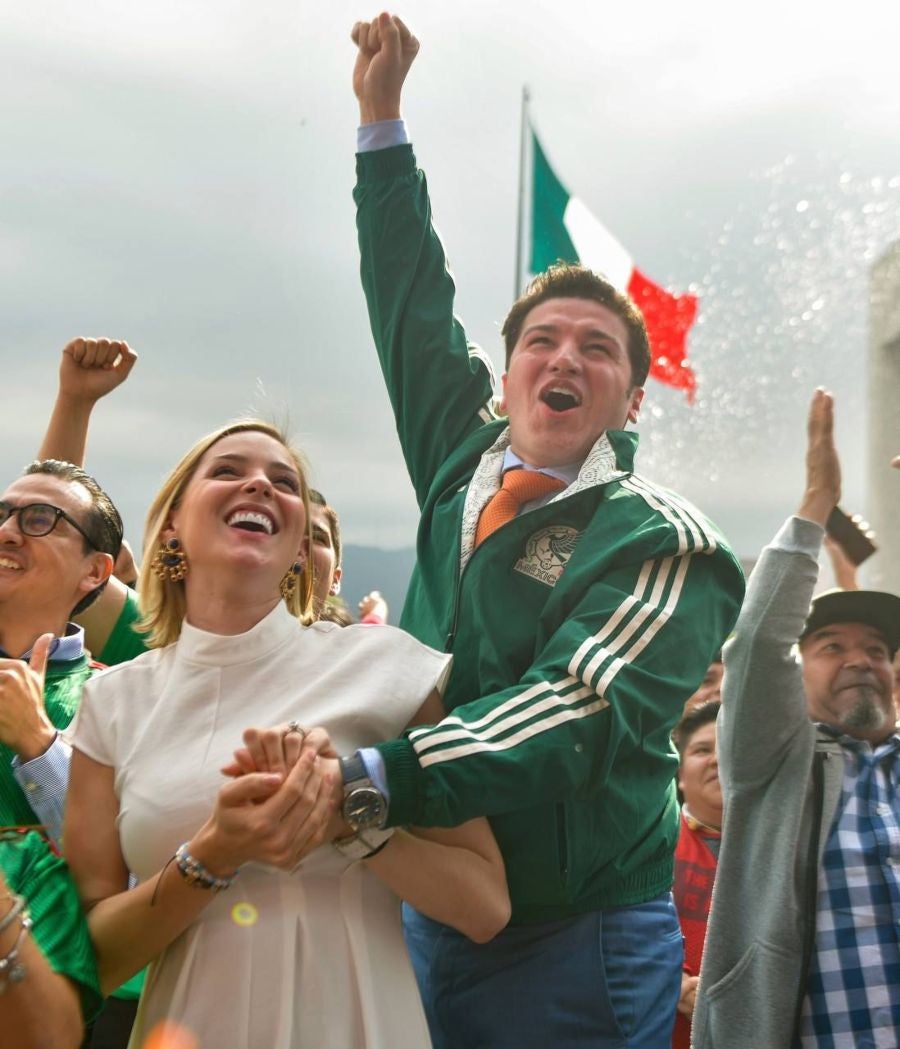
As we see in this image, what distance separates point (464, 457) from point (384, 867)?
112cm

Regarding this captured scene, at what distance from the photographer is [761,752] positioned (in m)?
3.47

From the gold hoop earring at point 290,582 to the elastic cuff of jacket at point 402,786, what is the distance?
0.57m

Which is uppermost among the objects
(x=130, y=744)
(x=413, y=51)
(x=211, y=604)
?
(x=413, y=51)

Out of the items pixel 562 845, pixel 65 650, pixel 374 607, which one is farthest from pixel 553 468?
pixel 374 607

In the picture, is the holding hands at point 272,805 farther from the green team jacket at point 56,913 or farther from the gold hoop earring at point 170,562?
the gold hoop earring at point 170,562

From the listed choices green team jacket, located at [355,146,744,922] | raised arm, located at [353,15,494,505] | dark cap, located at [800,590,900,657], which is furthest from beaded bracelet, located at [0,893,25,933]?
dark cap, located at [800,590,900,657]

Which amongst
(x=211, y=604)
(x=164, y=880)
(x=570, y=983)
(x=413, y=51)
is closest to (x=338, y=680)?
(x=211, y=604)

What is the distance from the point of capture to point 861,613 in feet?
13.2

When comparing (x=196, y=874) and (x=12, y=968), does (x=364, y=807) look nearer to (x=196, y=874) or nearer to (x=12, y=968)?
(x=196, y=874)

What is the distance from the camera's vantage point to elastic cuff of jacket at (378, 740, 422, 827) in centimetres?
204

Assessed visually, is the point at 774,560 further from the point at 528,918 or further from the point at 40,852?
the point at 40,852

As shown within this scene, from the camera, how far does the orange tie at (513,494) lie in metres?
2.64

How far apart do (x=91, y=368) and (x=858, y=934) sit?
8.62ft

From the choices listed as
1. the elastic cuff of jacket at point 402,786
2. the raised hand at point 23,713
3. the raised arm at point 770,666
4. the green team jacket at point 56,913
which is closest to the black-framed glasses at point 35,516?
the raised hand at point 23,713
